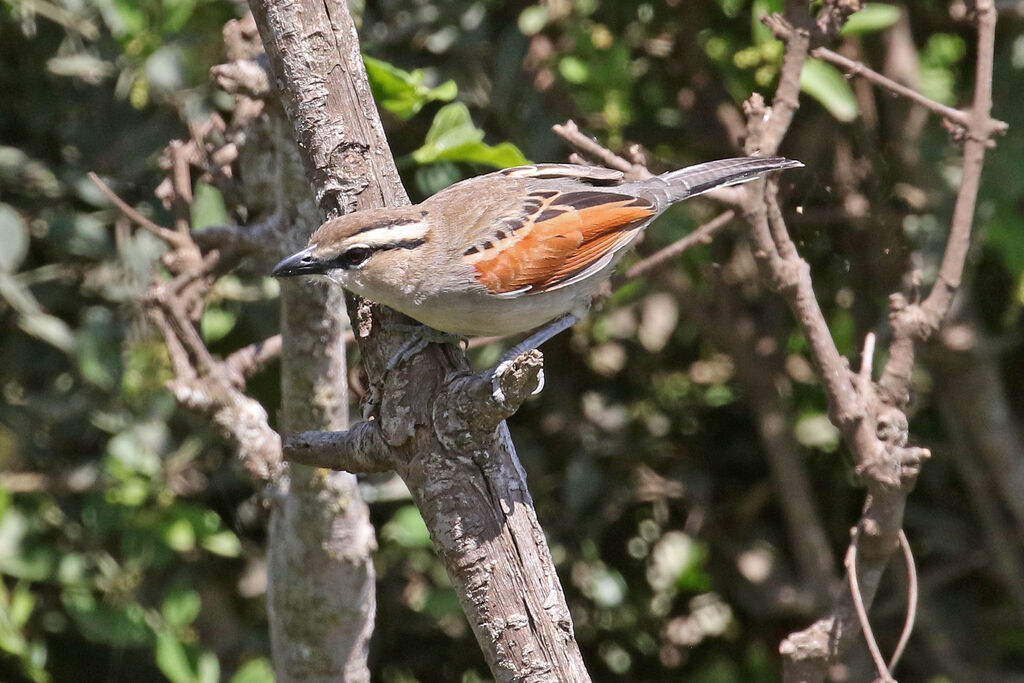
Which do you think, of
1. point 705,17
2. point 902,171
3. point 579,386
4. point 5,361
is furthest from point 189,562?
point 902,171

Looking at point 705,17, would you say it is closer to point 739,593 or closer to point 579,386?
point 579,386

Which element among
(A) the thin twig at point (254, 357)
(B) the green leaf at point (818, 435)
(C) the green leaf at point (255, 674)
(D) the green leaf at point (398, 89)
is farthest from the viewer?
(B) the green leaf at point (818, 435)

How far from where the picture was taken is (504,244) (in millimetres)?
2895

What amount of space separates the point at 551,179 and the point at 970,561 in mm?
2561

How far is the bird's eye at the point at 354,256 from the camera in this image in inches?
103

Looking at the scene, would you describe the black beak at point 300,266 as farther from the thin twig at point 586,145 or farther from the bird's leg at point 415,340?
the thin twig at point 586,145

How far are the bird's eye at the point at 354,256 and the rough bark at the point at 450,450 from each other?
193 millimetres

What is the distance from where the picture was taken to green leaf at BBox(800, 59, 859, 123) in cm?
353

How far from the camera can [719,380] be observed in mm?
4695

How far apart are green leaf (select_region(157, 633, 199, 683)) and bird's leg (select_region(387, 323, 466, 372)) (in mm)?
1843

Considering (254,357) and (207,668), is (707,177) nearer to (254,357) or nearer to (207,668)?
(254,357)

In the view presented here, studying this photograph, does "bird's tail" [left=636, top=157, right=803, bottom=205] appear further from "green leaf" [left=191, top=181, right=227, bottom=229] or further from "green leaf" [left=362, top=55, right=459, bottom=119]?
"green leaf" [left=191, top=181, right=227, bottom=229]

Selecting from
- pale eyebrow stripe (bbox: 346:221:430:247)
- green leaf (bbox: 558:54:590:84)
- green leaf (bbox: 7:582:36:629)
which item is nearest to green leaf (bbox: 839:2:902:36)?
green leaf (bbox: 558:54:590:84)

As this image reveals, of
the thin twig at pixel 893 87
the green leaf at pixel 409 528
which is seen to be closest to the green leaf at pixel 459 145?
the thin twig at pixel 893 87
